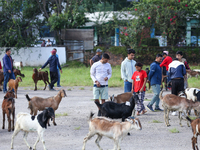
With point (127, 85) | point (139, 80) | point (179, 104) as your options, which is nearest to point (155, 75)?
point (139, 80)

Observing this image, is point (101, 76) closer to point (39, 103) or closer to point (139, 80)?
point (139, 80)

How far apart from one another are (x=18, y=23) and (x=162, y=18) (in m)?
11.9

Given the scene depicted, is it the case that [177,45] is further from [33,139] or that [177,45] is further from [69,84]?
[33,139]

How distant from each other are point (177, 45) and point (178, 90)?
15.8 m

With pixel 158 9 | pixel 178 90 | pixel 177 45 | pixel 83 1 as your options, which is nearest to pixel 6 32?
pixel 83 1

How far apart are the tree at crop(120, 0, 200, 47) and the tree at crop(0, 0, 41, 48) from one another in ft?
26.5

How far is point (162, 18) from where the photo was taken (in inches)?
933

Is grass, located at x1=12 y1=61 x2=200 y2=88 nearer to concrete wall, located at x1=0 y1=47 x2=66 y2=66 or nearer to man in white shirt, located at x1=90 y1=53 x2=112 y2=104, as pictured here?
concrete wall, located at x1=0 y1=47 x2=66 y2=66

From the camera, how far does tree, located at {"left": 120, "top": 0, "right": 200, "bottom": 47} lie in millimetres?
23312

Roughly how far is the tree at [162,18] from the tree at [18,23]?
8064 mm

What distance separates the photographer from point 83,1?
27.1 m

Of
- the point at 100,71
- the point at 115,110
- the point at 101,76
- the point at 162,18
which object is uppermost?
the point at 162,18

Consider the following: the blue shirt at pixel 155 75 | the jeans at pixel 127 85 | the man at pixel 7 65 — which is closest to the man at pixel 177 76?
the blue shirt at pixel 155 75

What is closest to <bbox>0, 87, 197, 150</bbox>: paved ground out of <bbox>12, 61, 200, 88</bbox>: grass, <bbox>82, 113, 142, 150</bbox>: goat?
<bbox>82, 113, 142, 150</bbox>: goat
